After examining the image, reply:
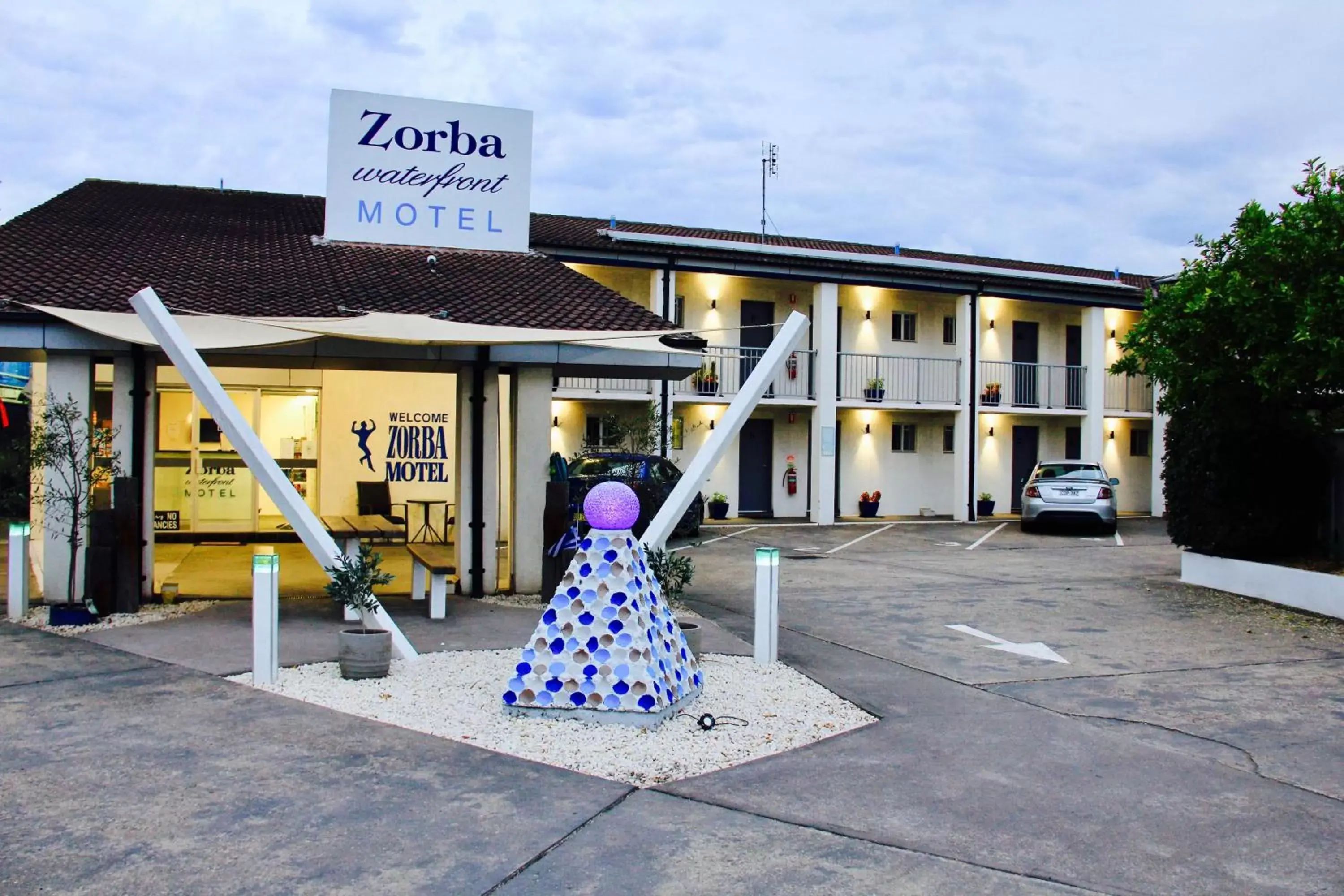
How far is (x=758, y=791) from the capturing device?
5.24m

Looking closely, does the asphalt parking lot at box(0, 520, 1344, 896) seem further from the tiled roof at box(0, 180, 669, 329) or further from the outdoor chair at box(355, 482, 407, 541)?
the outdoor chair at box(355, 482, 407, 541)

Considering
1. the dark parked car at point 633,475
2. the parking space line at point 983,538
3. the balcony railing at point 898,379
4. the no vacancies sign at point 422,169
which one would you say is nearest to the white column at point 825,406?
the balcony railing at point 898,379

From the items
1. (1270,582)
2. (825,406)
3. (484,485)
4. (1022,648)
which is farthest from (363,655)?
(825,406)

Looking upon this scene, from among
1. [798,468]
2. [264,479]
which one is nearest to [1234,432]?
[264,479]

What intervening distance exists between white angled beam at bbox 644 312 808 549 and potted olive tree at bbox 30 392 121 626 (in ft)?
16.8

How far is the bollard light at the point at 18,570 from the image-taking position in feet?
31.1

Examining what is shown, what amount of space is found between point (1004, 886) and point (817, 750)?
1.87 m

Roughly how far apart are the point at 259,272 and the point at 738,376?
12226mm

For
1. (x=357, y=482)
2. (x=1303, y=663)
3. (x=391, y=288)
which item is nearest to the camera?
(x=1303, y=663)

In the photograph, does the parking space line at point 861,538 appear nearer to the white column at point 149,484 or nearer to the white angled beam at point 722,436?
the white angled beam at point 722,436

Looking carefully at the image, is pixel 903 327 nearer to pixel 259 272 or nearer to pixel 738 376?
pixel 738 376

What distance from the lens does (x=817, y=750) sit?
5980 millimetres

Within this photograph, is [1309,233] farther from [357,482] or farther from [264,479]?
[357,482]

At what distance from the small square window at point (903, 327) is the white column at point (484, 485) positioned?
49.0ft
